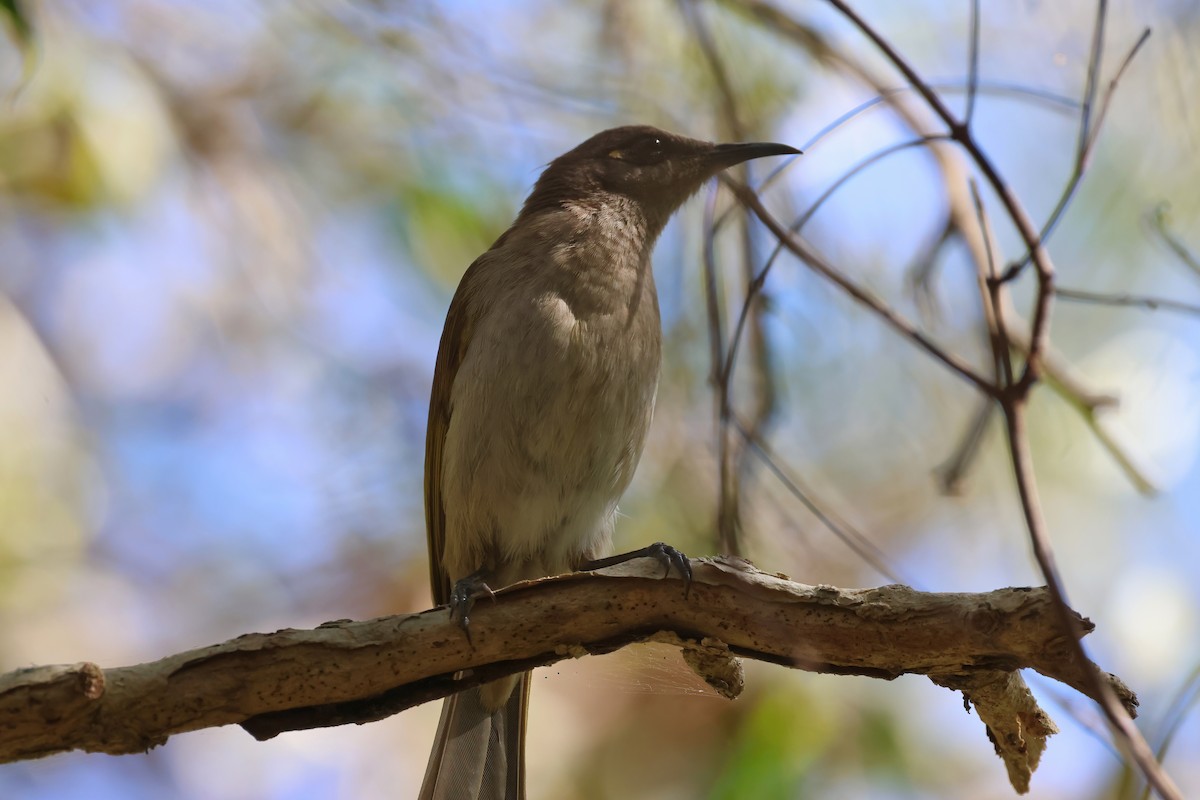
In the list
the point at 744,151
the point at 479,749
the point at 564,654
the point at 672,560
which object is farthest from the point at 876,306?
the point at 479,749

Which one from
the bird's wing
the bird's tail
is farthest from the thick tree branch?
the bird's wing

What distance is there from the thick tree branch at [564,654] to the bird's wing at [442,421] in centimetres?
Result: 130

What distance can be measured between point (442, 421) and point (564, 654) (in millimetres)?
1595

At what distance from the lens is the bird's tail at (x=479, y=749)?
4059 millimetres

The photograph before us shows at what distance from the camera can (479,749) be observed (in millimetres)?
4168

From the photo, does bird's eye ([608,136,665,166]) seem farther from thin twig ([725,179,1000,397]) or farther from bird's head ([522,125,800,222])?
thin twig ([725,179,1000,397])

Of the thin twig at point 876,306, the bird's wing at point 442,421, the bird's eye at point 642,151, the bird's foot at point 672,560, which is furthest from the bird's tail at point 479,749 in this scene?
the bird's eye at point 642,151

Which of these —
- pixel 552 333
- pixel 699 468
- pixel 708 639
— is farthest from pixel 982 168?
pixel 699 468

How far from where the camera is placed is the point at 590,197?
5000 millimetres

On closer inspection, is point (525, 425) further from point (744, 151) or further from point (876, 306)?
point (744, 151)

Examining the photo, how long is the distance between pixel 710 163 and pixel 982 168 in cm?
236

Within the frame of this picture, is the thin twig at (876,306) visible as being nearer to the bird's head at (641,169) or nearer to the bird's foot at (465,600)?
the bird's head at (641,169)

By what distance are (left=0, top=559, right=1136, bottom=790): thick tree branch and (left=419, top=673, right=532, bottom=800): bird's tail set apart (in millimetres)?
877

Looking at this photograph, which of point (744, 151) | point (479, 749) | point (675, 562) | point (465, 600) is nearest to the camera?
point (675, 562)
